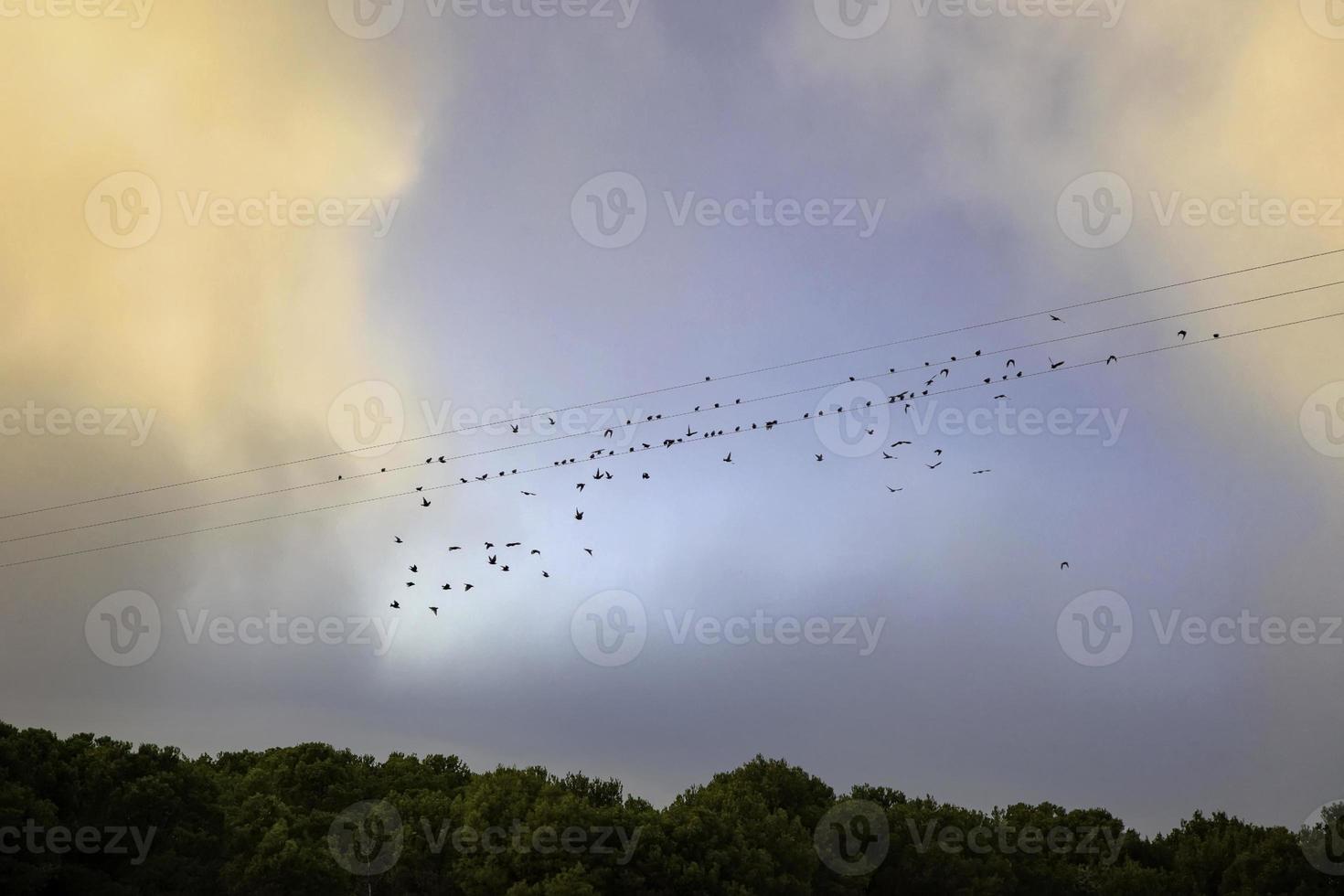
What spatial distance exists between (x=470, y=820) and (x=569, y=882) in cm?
1056

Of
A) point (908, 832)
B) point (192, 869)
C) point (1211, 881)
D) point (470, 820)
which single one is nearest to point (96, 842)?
point (192, 869)

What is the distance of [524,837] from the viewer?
2466 inches

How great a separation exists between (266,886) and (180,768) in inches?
334

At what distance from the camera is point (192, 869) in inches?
2259

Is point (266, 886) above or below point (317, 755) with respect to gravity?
below

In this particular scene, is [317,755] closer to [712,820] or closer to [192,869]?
[192,869]

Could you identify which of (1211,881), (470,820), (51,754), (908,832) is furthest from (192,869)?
(1211,881)

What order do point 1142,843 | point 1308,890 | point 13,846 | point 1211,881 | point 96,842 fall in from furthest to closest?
point 1142,843
point 1211,881
point 1308,890
point 96,842
point 13,846

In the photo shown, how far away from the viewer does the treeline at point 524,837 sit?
2195 inches

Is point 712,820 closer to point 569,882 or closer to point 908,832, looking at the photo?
point 569,882

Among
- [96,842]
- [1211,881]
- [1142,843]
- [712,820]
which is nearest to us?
[96,842]

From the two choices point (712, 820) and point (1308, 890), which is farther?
point (1308, 890)

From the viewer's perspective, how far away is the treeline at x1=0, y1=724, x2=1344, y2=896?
183ft

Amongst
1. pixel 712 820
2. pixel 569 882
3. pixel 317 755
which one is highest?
pixel 317 755
